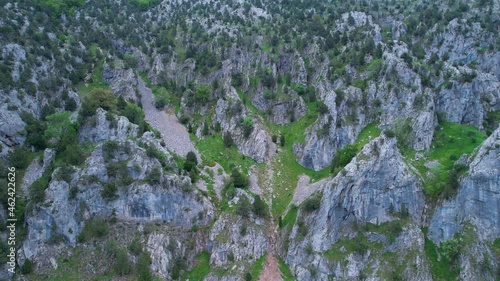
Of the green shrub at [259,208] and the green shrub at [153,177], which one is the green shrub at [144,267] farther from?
the green shrub at [259,208]

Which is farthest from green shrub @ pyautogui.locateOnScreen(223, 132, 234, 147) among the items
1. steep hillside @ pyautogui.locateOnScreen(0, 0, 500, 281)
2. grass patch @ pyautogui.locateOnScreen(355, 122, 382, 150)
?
grass patch @ pyautogui.locateOnScreen(355, 122, 382, 150)

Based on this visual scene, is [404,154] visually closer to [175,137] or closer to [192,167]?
[192,167]

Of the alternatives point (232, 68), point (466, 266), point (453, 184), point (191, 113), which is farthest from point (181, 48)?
point (466, 266)

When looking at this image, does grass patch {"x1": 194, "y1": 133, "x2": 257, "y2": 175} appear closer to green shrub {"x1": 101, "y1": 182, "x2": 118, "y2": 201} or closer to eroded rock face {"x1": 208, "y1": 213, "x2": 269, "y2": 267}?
eroded rock face {"x1": 208, "y1": 213, "x2": 269, "y2": 267}

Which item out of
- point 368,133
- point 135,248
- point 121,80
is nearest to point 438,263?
point 368,133

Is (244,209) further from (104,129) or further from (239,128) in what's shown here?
(104,129)
